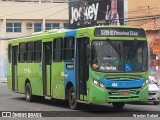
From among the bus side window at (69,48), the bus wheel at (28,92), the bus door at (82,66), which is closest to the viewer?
the bus door at (82,66)

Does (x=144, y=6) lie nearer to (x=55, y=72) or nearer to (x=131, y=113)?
(x=55, y=72)

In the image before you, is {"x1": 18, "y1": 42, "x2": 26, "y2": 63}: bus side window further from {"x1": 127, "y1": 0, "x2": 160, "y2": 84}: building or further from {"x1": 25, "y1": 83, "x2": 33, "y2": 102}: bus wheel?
{"x1": 127, "y1": 0, "x2": 160, "y2": 84}: building

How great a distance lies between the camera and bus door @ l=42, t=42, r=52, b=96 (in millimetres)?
21062

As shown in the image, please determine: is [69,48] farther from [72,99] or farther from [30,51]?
[30,51]

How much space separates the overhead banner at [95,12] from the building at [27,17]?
1875 cm

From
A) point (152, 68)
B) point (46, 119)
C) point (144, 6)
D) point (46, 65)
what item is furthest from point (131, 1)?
point (46, 119)

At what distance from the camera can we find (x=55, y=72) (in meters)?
20.3

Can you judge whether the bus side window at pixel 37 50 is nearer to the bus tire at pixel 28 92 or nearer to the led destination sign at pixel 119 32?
the bus tire at pixel 28 92

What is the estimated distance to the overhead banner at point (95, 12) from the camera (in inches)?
1639

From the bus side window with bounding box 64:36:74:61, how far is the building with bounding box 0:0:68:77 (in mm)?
47318

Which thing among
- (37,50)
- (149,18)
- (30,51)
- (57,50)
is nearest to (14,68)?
(30,51)

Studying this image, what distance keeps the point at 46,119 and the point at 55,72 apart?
4.96m

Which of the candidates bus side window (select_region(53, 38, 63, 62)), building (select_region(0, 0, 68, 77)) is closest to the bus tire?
bus side window (select_region(53, 38, 63, 62))

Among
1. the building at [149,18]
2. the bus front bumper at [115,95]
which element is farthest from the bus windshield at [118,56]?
the building at [149,18]
